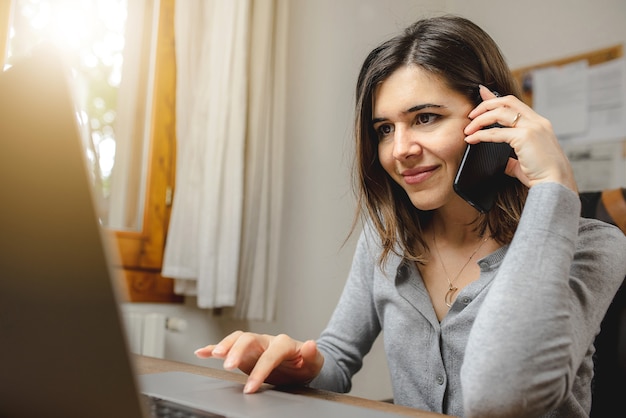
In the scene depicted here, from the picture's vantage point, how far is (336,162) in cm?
230

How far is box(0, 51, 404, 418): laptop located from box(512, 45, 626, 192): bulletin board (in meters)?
1.95

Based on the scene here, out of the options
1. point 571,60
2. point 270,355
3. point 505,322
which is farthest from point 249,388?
point 571,60

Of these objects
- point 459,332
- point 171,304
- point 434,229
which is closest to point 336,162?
point 171,304

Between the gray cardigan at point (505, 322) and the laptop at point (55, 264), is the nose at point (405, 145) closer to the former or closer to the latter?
the gray cardigan at point (505, 322)

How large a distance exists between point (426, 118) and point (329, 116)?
1308 mm

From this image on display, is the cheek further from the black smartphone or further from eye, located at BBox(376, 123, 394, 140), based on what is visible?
the black smartphone

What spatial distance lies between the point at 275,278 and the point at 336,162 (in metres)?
0.58

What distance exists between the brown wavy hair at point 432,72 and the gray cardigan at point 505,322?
6cm

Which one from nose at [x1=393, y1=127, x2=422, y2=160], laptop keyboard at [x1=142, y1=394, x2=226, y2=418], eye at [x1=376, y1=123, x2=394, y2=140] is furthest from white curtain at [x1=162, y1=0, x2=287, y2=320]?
laptop keyboard at [x1=142, y1=394, x2=226, y2=418]

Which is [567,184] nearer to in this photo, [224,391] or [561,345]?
[561,345]

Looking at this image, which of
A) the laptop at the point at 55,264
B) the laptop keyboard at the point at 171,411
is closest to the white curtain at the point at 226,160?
the laptop keyboard at the point at 171,411

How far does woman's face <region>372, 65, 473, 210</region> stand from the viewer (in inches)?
40.1

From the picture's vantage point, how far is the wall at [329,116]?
213 cm

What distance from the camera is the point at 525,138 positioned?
839 millimetres
